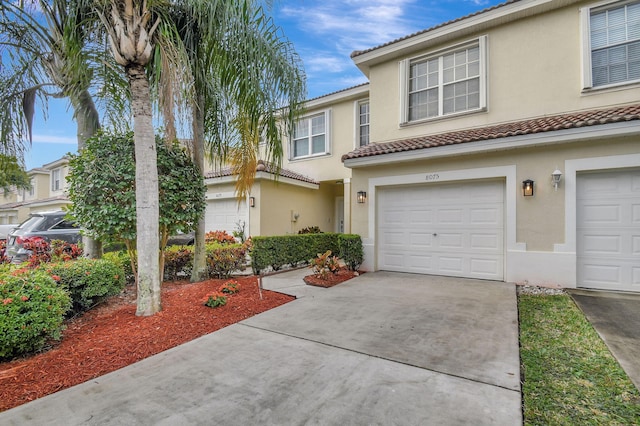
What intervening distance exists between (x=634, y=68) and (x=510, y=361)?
8.27 metres

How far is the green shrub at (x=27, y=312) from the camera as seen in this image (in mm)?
3252

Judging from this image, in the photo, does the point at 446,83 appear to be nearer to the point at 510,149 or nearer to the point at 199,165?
the point at 510,149

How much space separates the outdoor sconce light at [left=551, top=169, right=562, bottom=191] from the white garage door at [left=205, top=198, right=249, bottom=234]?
31.9 feet

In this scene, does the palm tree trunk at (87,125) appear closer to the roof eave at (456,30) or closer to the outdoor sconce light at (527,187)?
the roof eave at (456,30)

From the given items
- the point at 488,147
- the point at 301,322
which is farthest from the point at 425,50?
the point at 301,322

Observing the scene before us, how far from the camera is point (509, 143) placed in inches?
275

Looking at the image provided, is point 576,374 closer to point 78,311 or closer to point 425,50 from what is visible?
Result: point 78,311

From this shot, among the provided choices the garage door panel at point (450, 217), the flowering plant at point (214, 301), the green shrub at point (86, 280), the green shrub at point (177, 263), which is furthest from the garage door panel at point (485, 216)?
the green shrub at point (86, 280)

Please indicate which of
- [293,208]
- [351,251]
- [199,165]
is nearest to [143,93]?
[199,165]

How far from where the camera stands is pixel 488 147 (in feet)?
23.6

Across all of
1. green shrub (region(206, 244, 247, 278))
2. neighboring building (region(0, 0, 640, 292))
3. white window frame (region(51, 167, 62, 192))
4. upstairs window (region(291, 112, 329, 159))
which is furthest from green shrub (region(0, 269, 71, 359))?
white window frame (region(51, 167, 62, 192))

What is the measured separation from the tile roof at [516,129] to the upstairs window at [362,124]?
328cm

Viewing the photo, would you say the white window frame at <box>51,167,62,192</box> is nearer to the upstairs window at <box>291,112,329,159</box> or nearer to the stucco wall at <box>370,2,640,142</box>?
the upstairs window at <box>291,112,329,159</box>

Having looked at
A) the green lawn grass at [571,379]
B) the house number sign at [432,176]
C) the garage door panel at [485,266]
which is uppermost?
the house number sign at [432,176]
